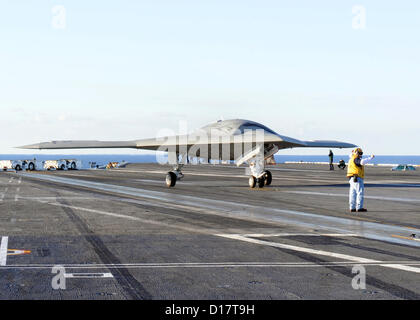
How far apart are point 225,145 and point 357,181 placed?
34.8 feet

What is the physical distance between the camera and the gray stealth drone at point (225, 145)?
2516cm

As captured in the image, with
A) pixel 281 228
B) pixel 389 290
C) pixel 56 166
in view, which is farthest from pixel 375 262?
pixel 56 166

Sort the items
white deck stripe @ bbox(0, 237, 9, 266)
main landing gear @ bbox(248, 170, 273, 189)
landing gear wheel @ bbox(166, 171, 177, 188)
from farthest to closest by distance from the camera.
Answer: landing gear wheel @ bbox(166, 171, 177, 188), main landing gear @ bbox(248, 170, 273, 189), white deck stripe @ bbox(0, 237, 9, 266)

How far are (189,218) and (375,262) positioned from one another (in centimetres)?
682

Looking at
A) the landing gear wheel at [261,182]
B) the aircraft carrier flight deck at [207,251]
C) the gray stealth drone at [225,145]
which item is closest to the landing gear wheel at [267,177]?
the gray stealth drone at [225,145]

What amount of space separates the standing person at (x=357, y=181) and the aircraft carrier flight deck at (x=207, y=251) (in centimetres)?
53

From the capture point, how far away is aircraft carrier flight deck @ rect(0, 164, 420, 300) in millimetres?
6676

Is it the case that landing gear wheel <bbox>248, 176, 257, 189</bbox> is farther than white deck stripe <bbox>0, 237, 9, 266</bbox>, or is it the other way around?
landing gear wheel <bbox>248, 176, 257, 189</bbox>

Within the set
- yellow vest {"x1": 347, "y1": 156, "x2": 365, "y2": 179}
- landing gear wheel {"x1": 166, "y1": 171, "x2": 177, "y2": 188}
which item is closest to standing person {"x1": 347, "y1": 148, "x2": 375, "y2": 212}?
yellow vest {"x1": 347, "y1": 156, "x2": 365, "y2": 179}

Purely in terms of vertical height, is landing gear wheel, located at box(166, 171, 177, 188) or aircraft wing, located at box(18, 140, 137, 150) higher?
aircraft wing, located at box(18, 140, 137, 150)

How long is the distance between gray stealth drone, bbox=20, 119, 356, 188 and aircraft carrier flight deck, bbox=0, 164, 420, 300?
7500mm

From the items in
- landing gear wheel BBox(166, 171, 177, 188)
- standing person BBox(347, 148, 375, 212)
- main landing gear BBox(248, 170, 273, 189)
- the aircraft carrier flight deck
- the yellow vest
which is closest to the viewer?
the aircraft carrier flight deck

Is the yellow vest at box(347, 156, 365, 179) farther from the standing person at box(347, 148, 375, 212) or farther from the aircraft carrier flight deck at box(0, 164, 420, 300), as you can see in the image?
the aircraft carrier flight deck at box(0, 164, 420, 300)
